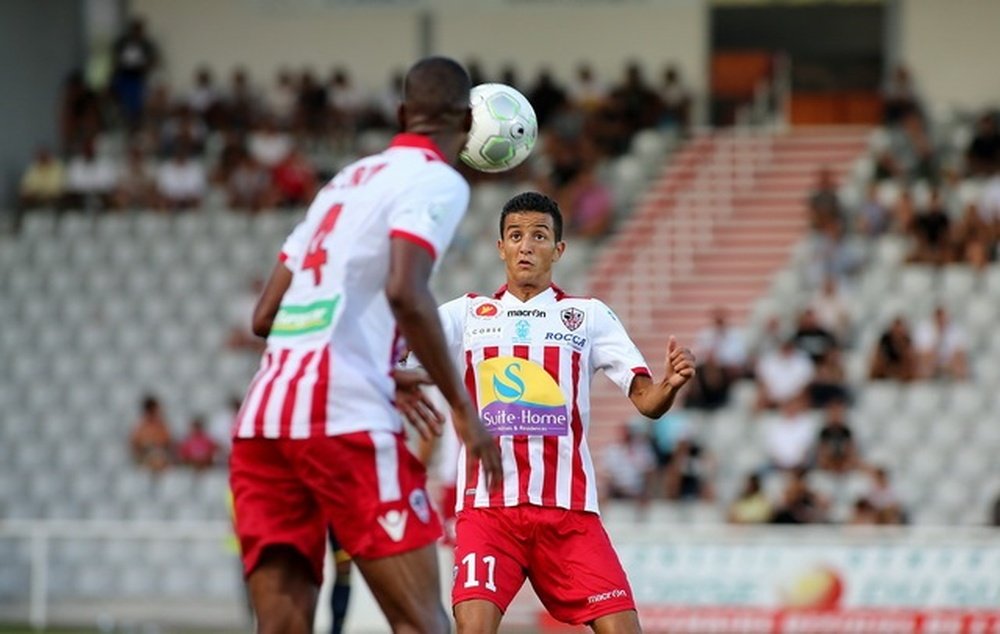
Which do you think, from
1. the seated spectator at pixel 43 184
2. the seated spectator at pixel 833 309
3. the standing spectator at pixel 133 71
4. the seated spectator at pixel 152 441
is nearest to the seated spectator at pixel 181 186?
the seated spectator at pixel 43 184

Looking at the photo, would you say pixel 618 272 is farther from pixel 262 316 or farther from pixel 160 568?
pixel 262 316

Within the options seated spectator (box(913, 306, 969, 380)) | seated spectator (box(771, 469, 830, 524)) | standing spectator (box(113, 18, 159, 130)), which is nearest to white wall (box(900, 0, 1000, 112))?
seated spectator (box(913, 306, 969, 380))

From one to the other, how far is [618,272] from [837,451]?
459 centimetres

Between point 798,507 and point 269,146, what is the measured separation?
30.9 feet

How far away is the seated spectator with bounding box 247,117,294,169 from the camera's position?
24438mm

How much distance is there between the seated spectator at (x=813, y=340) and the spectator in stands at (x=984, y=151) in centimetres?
328

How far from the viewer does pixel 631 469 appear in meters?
18.8

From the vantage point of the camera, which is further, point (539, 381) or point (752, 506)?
point (752, 506)

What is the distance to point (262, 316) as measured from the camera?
6.61 m

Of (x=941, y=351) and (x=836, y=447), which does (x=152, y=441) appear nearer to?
(x=836, y=447)

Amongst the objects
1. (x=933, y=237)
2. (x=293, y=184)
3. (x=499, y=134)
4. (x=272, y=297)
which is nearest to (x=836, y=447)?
(x=933, y=237)

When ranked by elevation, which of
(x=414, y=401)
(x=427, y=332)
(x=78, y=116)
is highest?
(x=78, y=116)

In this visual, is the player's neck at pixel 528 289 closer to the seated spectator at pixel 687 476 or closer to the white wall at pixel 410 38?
the seated spectator at pixel 687 476

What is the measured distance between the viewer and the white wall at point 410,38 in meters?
25.3
